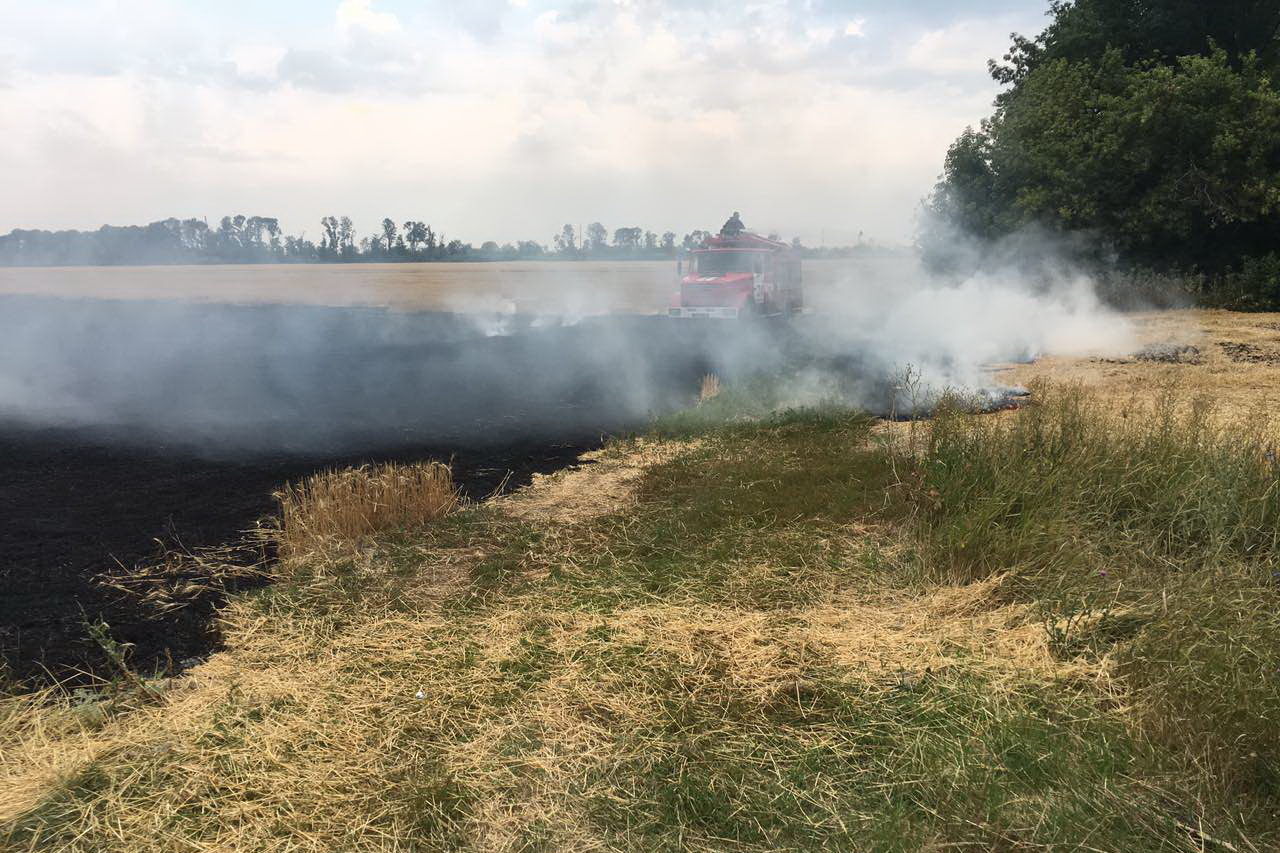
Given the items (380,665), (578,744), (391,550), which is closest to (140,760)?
(380,665)

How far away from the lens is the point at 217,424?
41.7 feet

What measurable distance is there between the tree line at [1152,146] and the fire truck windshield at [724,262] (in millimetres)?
7714

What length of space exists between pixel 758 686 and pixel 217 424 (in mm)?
11317

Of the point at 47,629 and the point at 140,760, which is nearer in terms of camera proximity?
the point at 140,760

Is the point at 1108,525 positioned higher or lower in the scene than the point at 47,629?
higher

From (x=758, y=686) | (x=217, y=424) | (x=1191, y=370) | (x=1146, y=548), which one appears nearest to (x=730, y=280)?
(x=1191, y=370)

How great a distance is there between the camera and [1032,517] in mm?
5688

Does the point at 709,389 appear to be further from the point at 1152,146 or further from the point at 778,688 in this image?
the point at 1152,146

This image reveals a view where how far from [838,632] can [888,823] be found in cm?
165

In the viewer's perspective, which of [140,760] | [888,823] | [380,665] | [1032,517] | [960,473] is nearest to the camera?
[888,823]

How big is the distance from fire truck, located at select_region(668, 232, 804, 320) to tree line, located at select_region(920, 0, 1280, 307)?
7.13 m

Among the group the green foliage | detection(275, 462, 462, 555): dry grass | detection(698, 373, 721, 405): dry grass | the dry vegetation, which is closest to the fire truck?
detection(698, 373, 721, 405): dry grass

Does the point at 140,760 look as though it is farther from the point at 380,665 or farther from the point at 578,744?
the point at 578,744

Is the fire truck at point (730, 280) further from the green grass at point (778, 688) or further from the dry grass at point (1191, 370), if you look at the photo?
the green grass at point (778, 688)
